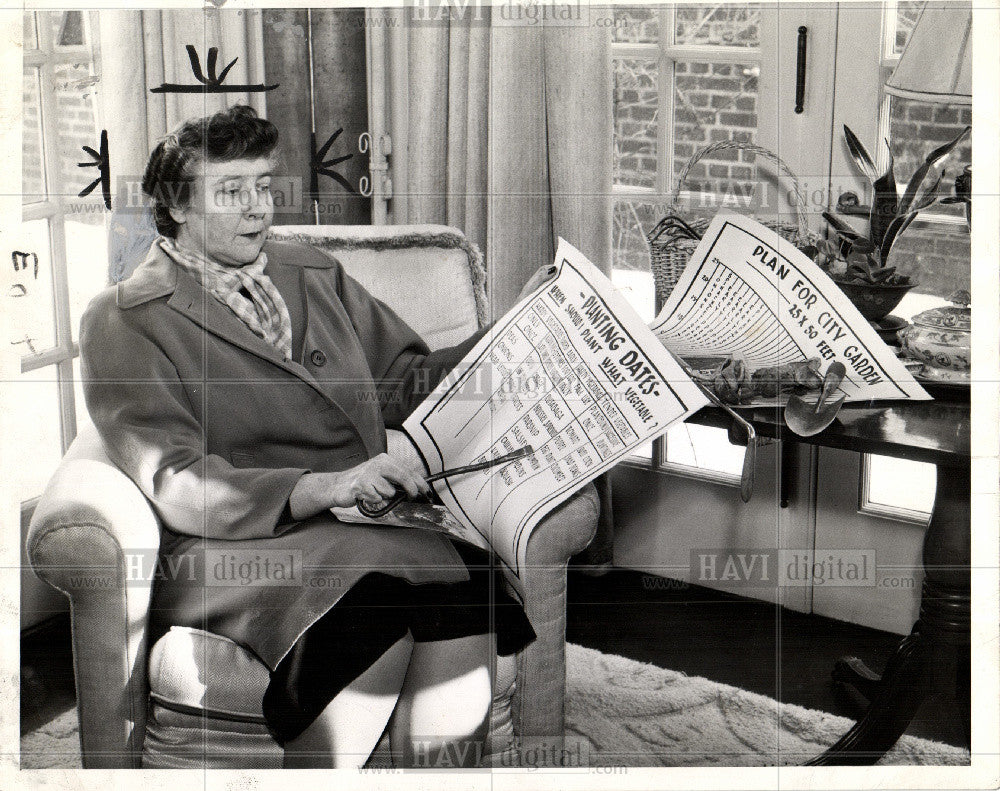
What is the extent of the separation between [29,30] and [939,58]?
1406 mm

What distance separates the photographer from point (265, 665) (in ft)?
5.16

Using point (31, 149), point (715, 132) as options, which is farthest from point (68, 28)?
point (715, 132)

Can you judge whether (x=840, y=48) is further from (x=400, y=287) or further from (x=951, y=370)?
(x=400, y=287)

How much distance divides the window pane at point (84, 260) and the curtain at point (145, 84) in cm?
2

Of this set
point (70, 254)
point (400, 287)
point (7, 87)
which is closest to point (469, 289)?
point (400, 287)

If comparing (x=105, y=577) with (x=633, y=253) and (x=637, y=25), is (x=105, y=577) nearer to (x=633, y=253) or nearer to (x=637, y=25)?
(x=633, y=253)

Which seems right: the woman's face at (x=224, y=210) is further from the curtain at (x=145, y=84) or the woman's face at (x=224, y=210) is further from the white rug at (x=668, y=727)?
the white rug at (x=668, y=727)

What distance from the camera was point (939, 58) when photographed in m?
1.72

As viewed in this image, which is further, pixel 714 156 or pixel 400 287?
pixel 714 156

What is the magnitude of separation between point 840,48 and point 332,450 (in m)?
1.21

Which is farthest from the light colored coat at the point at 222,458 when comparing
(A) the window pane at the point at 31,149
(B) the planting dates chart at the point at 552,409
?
(A) the window pane at the point at 31,149

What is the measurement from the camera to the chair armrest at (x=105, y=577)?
1.58 m

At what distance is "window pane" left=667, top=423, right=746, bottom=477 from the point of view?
2.15 metres

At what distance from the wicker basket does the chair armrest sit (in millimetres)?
981
